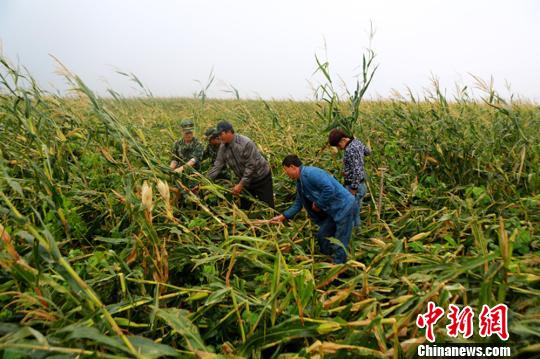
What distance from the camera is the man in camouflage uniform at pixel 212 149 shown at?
3.62 m

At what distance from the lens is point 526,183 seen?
2947 mm

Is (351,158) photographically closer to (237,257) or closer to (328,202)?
(328,202)

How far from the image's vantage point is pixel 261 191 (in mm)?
3492

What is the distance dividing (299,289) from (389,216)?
6.24ft

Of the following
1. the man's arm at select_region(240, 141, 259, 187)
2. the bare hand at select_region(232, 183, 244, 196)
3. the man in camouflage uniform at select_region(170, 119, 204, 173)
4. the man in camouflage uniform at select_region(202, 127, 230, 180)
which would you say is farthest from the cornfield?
the man in camouflage uniform at select_region(170, 119, 204, 173)

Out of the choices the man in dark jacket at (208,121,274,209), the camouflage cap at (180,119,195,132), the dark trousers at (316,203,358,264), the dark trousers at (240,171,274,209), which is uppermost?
the camouflage cap at (180,119,195,132)

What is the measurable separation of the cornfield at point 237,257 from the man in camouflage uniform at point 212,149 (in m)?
0.65

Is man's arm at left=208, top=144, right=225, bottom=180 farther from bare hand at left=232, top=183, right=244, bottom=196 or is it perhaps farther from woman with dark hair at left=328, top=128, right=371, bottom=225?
woman with dark hair at left=328, top=128, right=371, bottom=225

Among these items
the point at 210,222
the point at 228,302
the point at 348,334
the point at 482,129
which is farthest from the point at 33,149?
the point at 482,129

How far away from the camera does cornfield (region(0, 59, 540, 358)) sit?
4.37 feet

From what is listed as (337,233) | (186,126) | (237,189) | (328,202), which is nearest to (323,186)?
(328,202)

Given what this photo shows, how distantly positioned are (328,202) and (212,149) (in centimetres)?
200

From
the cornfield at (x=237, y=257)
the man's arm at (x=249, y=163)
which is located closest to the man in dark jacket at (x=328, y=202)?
the cornfield at (x=237, y=257)

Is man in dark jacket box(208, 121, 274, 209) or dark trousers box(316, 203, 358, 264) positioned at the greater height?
man in dark jacket box(208, 121, 274, 209)
